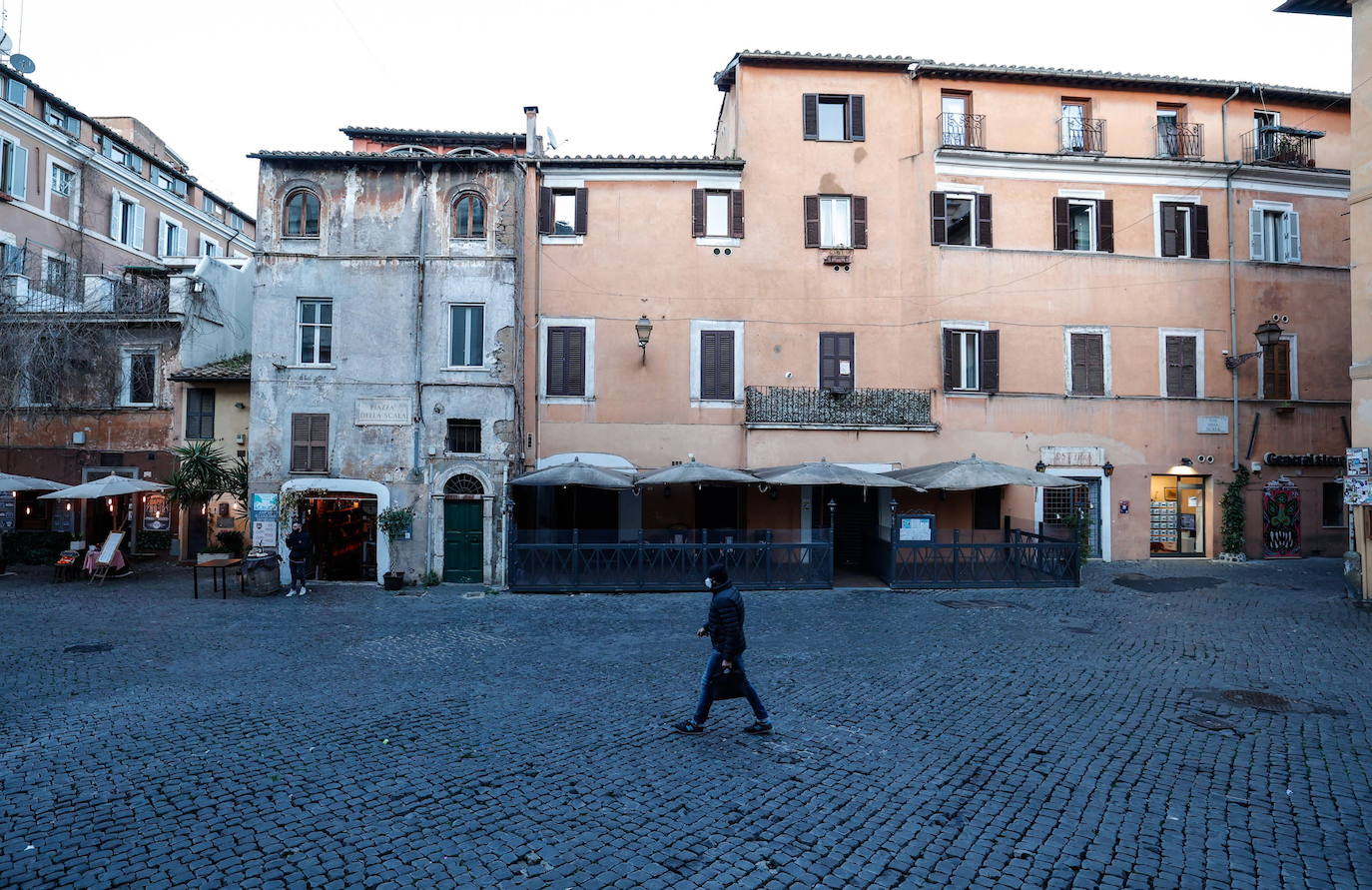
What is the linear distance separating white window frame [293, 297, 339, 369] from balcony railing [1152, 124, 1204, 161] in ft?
74.1

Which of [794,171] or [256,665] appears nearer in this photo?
[256,665]

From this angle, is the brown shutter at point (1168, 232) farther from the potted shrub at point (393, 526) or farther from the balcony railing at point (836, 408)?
the potted shrub at point (393, 526)

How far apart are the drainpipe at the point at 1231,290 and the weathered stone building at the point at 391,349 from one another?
63.7ft

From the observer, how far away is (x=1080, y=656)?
10.3 meters

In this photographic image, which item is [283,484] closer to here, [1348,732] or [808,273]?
[808,273]

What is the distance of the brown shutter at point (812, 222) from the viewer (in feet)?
64.5

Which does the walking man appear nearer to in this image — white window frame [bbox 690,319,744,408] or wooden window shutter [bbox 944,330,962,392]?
white window frame [bbox 690,319,744,408]

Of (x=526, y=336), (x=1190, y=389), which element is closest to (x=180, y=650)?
(x=526, y=336)

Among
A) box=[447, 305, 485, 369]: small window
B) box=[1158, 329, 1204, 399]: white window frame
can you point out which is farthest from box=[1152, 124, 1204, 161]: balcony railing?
box=[447, 305, 485, 369]: small window

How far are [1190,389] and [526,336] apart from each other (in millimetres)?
18297

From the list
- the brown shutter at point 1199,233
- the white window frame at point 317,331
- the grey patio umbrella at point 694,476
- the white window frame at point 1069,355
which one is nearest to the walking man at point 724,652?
the grey patio umbrella at point 694,476

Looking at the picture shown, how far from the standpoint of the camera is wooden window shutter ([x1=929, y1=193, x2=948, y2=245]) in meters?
19.6

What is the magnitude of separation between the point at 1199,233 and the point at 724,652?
2076cm

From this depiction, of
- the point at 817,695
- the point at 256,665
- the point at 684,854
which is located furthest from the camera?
the point at 256,665
